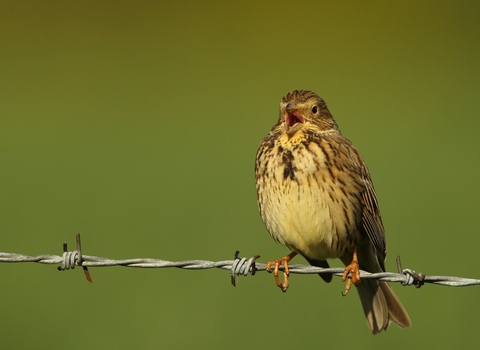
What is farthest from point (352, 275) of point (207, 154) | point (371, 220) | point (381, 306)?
point (207, 154)

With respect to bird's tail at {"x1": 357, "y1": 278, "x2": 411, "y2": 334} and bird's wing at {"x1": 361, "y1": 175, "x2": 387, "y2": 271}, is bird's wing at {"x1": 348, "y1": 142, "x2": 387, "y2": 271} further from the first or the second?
bird's tail at {"x1": 357, "y1": 278, "x2": 411, "y2": 334}

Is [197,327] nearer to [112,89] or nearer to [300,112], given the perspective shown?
[300,112]

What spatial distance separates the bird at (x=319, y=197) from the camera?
246 inches

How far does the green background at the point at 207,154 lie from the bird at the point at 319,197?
3.52ft

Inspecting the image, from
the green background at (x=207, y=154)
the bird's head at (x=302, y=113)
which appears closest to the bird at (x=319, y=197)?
the bird's head at (x=302, y=113)

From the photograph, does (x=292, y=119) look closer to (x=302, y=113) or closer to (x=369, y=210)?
(x=302, y=113)

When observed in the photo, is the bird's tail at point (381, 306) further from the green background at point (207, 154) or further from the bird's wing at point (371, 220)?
the green background at point (207, 154)

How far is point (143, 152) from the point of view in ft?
37.8

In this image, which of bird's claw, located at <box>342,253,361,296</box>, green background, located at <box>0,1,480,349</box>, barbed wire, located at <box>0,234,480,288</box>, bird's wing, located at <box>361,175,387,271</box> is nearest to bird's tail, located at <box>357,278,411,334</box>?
bird's wing, located at <box>361,175,387,271</box>

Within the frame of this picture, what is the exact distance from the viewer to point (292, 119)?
659 centimetres

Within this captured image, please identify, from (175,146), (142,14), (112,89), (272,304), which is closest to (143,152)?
(175,146)

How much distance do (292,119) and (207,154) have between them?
16.1ft

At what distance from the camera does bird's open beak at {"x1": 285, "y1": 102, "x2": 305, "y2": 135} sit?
6.49 m

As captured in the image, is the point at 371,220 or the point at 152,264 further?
the point at 371,220
